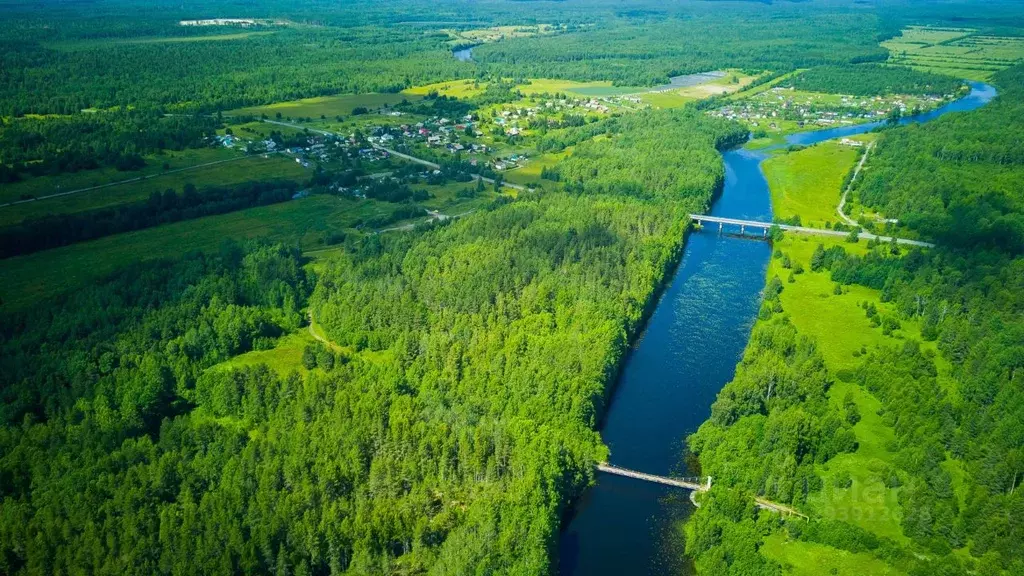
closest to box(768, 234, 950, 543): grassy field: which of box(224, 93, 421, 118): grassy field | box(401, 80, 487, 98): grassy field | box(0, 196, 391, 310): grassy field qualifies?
box(0, 196, 391, 310): grassy field

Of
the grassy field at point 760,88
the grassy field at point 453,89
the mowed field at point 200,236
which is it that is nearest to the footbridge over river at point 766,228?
the mowed field at point 200,236

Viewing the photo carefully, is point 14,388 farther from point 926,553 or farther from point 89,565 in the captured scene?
point 926,553

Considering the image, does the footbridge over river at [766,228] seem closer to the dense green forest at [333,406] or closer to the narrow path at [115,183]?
the dense green forest at [333,406]

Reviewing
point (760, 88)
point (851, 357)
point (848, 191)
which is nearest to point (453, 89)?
point (760, 88)

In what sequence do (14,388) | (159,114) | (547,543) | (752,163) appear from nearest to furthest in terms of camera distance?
(547,543), (14,388), (752,163), (159,114)

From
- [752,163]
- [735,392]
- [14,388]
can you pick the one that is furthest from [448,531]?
[752,163]

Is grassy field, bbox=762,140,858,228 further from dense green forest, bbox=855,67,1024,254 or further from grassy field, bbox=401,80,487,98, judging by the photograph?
grassy field, bbox=401,80,487,98

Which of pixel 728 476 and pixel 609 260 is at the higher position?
pixel 609 260
